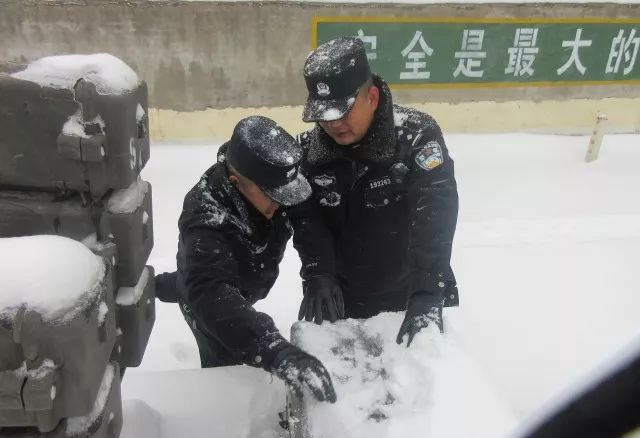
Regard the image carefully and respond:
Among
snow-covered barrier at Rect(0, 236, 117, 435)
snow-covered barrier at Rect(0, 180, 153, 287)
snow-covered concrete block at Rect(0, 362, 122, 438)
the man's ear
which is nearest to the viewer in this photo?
snow-covered barrier at Rect(0, 236, 117, 435)

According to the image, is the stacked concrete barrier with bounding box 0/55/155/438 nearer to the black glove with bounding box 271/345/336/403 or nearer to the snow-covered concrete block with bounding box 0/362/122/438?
the snow-covered concrete block with bounding box 0/362/122/438

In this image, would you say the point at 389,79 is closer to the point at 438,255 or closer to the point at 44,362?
the point at 438,255

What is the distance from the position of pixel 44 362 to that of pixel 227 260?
2.55ft

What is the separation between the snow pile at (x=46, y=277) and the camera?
4.04 feet

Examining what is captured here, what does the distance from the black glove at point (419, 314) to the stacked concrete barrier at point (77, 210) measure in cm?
89

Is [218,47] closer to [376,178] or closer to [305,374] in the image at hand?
[376,178]

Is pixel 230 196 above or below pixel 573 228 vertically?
above

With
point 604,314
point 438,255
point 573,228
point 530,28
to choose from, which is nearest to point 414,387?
point 438,255

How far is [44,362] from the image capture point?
1256 millimetres

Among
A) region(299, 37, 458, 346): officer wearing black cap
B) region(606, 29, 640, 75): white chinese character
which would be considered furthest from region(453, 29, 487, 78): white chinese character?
region(299, 37, 458, 346): officer wearing black cap

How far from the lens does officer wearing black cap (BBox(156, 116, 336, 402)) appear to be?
5.77 feet

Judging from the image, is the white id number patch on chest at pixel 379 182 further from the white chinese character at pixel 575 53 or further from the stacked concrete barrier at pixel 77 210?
the white chinese character at pixel 575 53

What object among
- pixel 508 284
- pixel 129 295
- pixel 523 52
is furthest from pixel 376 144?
pixel 523 52

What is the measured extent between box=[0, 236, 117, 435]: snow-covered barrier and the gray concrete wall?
438cm
